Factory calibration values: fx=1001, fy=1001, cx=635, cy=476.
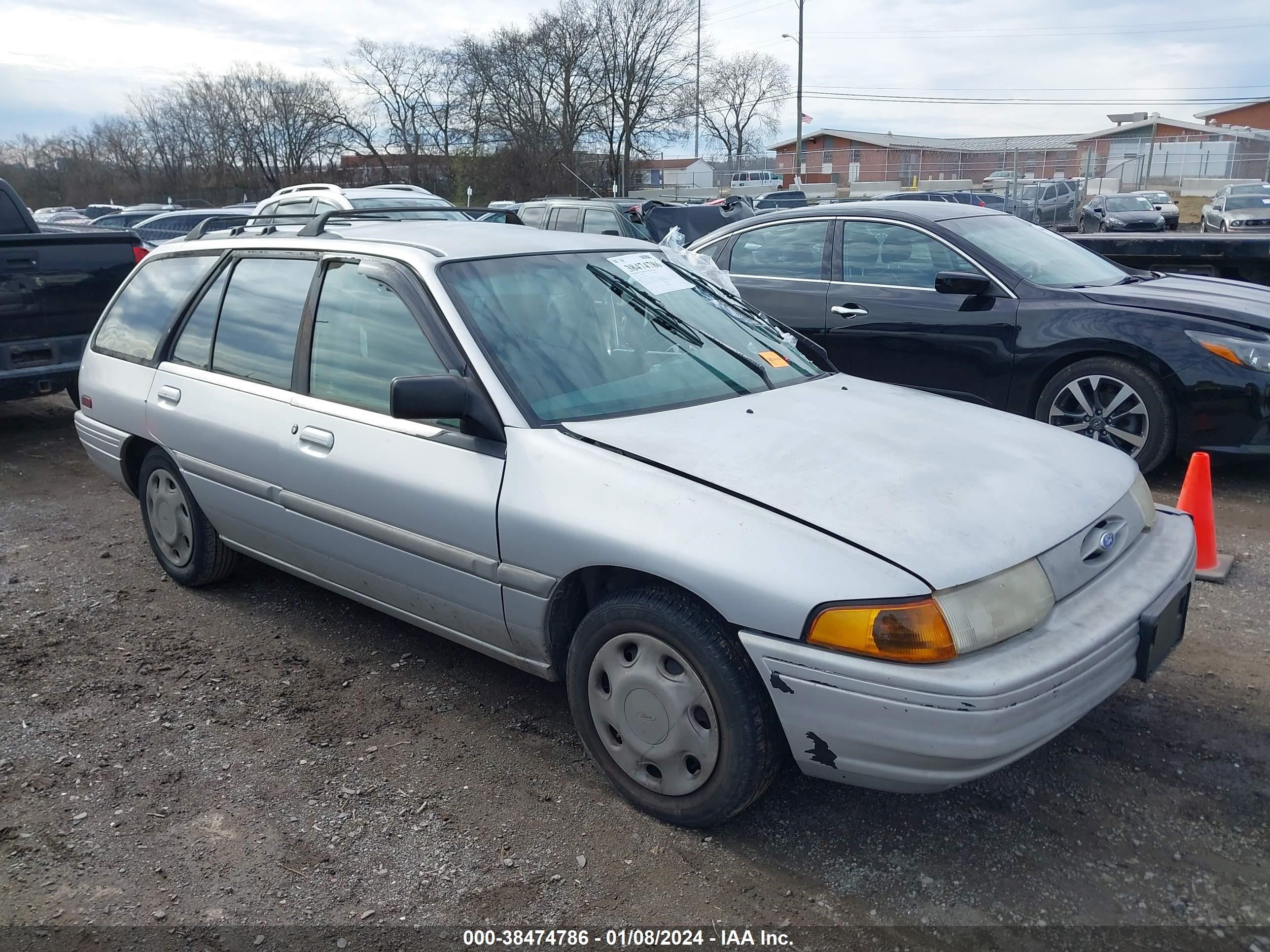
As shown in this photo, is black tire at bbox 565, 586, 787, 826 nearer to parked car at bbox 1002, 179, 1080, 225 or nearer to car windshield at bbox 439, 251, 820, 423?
car windshield at bbox 439, 251, 820, 423

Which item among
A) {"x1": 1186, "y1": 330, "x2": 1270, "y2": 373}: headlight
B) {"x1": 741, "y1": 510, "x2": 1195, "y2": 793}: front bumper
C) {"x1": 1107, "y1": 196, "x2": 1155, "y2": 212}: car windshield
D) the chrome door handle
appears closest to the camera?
{"x1": 741, "y1": 510, "x2": 1195, "y2": 793}: front bumper

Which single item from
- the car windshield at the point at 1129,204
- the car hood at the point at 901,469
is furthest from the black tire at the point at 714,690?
the car windshield at the point at 1129,204

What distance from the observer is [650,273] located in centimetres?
379

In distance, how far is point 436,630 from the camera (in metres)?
3.32

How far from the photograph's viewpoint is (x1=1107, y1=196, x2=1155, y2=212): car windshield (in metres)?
26.2

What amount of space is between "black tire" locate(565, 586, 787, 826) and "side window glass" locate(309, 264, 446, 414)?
1.02m

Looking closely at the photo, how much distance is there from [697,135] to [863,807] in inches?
2287

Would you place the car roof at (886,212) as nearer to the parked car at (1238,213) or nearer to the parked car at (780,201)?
the parked car at (1238,213)

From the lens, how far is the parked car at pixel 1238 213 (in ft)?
78.0

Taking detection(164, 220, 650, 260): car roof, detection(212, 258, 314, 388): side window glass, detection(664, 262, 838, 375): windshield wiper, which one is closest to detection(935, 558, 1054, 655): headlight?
detection(664, 262, 838, 375): windshield wiper

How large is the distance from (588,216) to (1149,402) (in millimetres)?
10629

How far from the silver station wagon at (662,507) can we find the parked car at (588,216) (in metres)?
10.0

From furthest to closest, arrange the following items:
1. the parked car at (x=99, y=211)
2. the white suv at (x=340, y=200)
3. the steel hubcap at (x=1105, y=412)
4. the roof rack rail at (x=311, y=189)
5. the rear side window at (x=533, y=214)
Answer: the parked car at (x=99, y=211)
the rear side window at (x=533, y=214)
the roof rack rail at (x=311, y=189)
the white suv at (x=340, y=200)
the steel hubcap at (x=1105, y=412)

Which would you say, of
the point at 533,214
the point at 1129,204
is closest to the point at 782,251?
the point at 533,214
